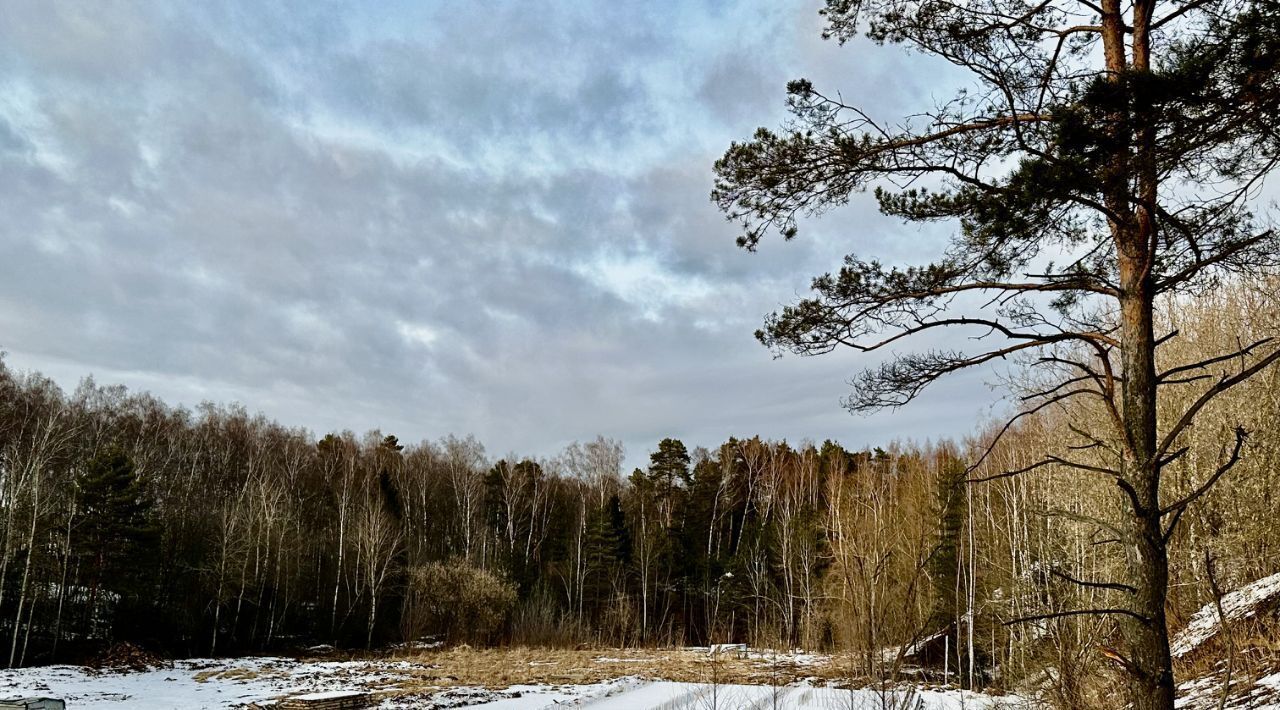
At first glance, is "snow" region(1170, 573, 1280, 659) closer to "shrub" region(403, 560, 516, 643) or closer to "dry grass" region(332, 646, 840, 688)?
"dry grass" region(332, 646, 840, 688)

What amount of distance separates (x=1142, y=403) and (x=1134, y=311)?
0.54 meters

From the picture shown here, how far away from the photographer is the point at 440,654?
1258 inches

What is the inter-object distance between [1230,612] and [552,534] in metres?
40.3

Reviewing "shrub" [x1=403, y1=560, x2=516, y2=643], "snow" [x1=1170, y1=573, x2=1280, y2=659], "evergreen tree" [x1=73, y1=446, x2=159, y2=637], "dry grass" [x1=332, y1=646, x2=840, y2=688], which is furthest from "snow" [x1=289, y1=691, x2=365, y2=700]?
"snow" [x1=1170, y1=573, x2=1280, y2=659]

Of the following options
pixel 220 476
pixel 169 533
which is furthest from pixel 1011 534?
pixel 220 476

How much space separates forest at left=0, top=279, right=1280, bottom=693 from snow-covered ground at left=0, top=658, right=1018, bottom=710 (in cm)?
172

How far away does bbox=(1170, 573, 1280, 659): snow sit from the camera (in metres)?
9.39

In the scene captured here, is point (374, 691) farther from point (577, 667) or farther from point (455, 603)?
point (455, 603)

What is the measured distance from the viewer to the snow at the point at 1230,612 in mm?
9391

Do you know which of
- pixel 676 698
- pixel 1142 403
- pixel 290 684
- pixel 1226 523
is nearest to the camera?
pixel 1142 403

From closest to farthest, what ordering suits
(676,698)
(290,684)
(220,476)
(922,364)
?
1. (922,364)
2. (676,698)
3. (290,684)
4. (220,476)

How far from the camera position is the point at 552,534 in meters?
47.2

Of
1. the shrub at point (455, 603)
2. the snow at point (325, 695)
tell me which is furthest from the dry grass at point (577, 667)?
the snow at point (325, 695)

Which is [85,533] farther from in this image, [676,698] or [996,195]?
[996,195]
